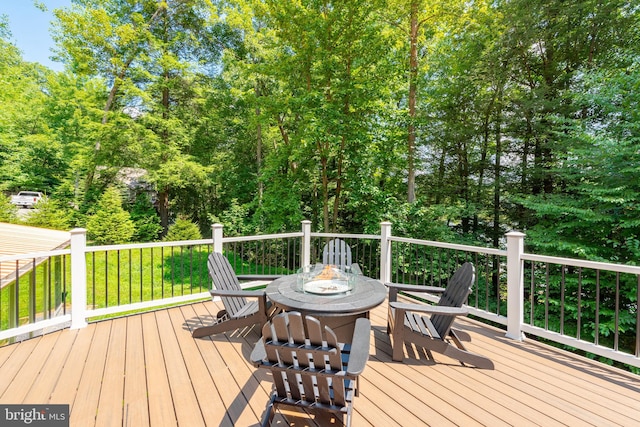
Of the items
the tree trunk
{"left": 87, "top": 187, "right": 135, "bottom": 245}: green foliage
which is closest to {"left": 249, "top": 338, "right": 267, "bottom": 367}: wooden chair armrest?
the tree trunk

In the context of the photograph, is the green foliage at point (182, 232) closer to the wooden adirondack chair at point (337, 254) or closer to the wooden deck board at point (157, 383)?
the wooden deck board at point (157, 383)

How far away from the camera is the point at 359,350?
1.89 metres

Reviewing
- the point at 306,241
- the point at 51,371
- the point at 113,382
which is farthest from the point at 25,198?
the point at 113,382

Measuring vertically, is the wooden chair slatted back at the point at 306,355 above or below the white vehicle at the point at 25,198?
below

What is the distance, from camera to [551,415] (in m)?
2.12

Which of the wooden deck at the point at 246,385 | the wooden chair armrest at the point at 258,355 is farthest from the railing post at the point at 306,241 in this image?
the wooden chair armrest at the point at 258,355

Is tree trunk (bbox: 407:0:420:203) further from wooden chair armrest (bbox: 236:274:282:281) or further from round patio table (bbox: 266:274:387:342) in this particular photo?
round patio table (bbox: 266:274:387:342)

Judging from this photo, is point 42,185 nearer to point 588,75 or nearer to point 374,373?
point 374,373

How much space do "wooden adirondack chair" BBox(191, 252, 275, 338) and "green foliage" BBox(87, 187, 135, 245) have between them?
997 cm

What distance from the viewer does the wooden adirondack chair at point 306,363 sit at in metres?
1.72

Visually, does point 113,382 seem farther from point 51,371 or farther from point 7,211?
point 7,211

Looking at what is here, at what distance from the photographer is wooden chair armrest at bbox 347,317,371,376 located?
1687mm

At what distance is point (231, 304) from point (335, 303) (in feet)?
4.65

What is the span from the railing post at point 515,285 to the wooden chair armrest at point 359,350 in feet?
6.96
